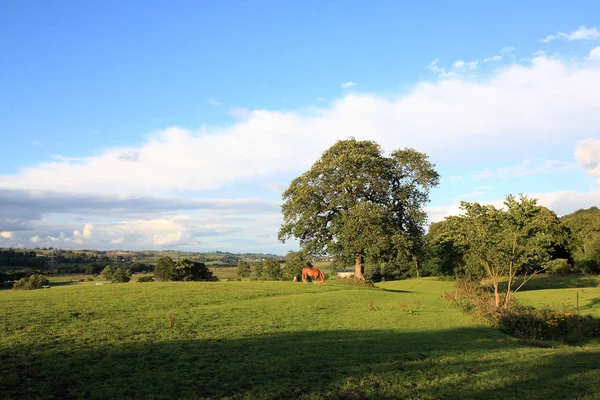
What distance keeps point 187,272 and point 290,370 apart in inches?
2210

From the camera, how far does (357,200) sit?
41.8 meters

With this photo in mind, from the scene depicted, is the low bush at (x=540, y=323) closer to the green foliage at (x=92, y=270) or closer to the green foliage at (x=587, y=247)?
the green foliage at (x=587, y=247)

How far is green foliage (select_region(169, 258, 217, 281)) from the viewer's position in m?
62.0

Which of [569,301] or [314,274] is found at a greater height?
[314,274]

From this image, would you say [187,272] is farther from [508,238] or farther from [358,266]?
[508,238]

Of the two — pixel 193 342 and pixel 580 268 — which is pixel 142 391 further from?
pixel 580 268

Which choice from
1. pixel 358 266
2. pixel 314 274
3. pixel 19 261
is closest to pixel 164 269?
pixel 314 274

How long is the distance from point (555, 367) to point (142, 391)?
12.0 metres

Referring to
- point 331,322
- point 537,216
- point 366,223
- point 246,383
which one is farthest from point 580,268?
point 246,383

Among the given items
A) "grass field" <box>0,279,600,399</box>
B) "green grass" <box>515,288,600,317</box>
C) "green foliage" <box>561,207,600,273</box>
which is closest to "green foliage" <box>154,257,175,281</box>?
"grass field" <box>0,279,600,399</box>

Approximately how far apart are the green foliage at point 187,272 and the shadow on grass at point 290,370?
50.7 metres

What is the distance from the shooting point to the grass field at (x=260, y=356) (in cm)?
927

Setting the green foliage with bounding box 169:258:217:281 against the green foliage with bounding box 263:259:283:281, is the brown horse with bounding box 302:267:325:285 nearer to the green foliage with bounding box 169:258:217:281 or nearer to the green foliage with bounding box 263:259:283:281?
the green foliage with bounding box 169:258:217:281

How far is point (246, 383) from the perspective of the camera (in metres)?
9.55
